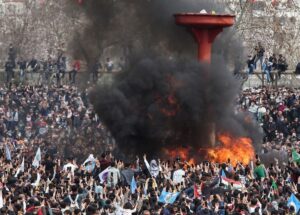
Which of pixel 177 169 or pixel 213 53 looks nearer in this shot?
pixel 177 169

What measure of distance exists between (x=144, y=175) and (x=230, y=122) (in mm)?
6547

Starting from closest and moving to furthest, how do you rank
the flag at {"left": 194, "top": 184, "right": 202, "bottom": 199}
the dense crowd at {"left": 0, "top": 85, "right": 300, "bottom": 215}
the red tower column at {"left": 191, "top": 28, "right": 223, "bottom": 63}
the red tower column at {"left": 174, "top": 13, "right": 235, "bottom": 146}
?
1. the dense crowd at {"left": 0, "top": 85, "right": 300, "bottom": 215}
2. the flag at {"left": 194, "top": 184, "right": 202, "bottom": 199}
3. the red tower column at {"left": 174, "top": 13, "right": 235, "bottom": 146}
4. the red tower column at {"left": 191, "top": 28, "right": 223, "bottom": 63}

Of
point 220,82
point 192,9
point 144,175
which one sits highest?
point 192,9

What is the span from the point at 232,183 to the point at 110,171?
391 centimetres

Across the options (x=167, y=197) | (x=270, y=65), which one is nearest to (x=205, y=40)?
(x=167, y=197)

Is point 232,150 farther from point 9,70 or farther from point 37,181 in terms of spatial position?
point 9,70

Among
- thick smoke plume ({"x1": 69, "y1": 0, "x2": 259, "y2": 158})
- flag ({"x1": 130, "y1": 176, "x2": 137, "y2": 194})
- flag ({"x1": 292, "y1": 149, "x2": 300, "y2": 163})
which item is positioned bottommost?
flag ({"x1": 130, "y1": 176, "x2": 137, "y2": 194})

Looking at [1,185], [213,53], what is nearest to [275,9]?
[213,53]

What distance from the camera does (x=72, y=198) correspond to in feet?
66.6

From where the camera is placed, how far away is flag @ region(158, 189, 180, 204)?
20016 mm

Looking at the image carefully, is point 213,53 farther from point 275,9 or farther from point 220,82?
point 275,9

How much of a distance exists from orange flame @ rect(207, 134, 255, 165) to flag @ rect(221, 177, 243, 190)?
641 cm

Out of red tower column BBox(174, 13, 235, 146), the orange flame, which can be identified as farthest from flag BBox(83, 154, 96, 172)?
red tower column BBox(174, 13, 235, 146)

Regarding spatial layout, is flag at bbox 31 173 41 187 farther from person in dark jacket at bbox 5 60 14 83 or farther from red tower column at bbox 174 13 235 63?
person in dark jacket at bbox 5 60 14 83
